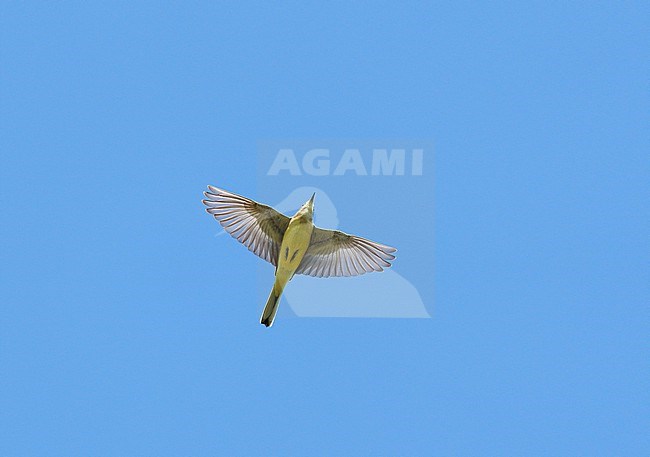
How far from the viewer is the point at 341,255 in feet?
62.5

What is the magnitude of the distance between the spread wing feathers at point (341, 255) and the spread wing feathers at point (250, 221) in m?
0.61

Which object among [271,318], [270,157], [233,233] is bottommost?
[271,318]

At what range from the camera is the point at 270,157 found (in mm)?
19078

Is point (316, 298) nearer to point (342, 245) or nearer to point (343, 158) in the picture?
point (342, 245)

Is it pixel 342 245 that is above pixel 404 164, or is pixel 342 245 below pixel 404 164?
below

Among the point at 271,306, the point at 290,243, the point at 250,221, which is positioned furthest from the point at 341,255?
the point at 250,221

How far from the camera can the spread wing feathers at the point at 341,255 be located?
1878 cm

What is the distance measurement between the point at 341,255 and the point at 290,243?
104 centimetres

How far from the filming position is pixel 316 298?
63.6ft

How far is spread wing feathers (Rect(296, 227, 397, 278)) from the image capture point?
739 inches

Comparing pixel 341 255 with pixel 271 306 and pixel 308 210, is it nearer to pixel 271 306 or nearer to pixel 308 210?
pixel 308 210

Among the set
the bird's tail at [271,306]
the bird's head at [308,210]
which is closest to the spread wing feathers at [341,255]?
the bird's head at [308,210]

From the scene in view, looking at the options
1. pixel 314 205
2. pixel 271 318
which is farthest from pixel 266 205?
pixel 271 318

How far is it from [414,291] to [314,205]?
246cm
